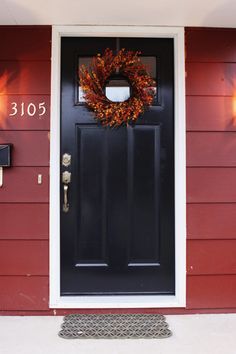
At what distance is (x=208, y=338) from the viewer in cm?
234

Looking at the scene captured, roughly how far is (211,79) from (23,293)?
1.98 meters

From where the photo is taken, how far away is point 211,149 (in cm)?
275

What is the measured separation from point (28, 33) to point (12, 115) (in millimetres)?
582

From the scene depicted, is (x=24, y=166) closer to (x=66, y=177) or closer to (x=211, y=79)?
(x=66, y=177)

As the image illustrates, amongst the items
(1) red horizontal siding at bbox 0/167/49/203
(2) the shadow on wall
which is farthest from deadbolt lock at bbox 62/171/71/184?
(2) the shadow on wall

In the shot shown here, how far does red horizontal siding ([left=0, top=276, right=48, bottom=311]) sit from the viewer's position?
269cm

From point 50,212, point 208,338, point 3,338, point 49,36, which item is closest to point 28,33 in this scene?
point 49,36

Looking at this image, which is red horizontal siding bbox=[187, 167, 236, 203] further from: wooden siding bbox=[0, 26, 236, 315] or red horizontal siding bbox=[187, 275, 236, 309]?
red horizontal siding bbox=[187, 275, 236, 309]

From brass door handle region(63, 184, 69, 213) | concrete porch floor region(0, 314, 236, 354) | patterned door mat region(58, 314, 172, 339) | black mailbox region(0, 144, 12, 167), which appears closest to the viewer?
concrete porch floor region(0, 314, 236, 354)

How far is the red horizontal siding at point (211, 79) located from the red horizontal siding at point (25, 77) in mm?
998

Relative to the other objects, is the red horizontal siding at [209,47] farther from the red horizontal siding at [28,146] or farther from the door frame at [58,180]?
the red horizontal siding at [28,146]

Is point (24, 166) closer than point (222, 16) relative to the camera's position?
No

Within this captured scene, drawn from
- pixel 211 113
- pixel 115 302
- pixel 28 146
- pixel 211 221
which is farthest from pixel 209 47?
pixel 115 302

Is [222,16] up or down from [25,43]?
up
